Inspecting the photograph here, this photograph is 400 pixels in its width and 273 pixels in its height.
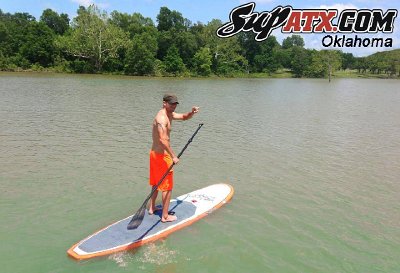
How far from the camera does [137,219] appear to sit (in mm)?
7566

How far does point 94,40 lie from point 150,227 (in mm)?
70145

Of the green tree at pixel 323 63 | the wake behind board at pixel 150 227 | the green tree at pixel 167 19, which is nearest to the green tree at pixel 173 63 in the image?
the green tree at pixel 167 19

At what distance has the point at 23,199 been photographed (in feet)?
30.0

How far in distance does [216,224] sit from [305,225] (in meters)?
2.04

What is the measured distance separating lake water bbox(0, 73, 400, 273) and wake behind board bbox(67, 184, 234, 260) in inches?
6.9

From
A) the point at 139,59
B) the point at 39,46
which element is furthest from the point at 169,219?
the point at 39,46

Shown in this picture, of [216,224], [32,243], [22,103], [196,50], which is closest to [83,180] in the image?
[32,243]

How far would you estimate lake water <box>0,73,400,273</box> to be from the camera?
6863 millimetres

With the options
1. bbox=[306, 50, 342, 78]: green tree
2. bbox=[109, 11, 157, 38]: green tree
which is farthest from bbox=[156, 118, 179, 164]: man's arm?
bbox=[306, 50, 342, 78]: green tree

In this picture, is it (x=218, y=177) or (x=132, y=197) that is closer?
(x=132, y=197)

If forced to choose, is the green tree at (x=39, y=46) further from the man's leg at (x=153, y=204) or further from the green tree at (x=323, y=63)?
the man's leg at (x=153, y=204)

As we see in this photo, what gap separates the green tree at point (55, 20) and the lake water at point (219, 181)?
81266mm

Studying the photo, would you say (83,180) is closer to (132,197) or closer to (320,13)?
(132,197)

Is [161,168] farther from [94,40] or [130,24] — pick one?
[130,24]
